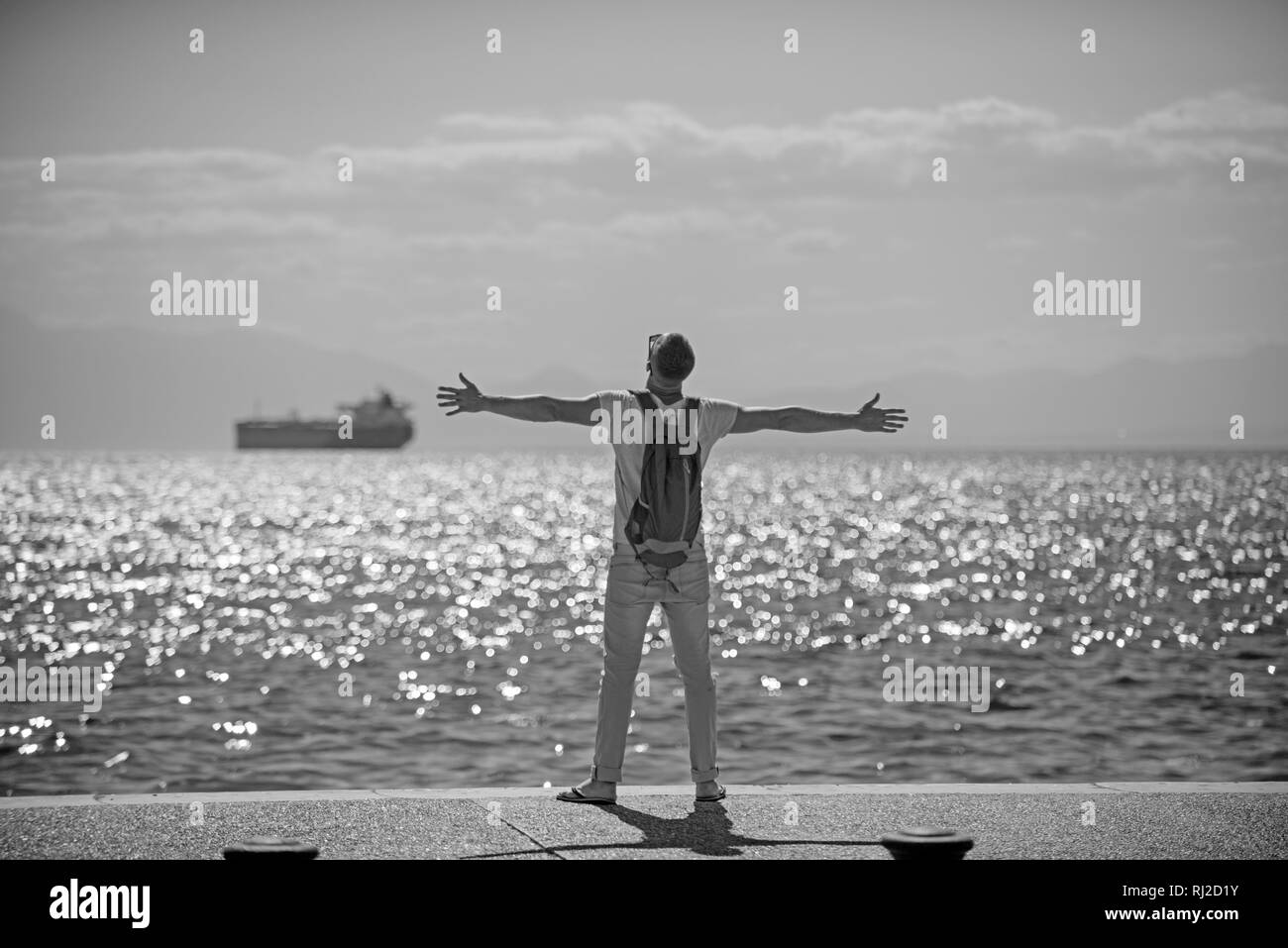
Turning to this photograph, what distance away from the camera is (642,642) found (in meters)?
7.52

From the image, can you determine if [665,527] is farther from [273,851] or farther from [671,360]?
[273,851]

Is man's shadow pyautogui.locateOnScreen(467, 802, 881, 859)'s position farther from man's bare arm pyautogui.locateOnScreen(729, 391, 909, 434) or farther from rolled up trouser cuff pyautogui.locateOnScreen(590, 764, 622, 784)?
man's bare arm pyautogui.locateOnScreen(729, 391, 909, 434)

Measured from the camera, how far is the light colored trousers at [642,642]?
7.41 metres

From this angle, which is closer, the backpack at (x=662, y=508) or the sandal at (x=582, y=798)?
the backpack at (x=662, y=508)

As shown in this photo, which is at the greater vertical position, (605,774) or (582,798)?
(605,774)

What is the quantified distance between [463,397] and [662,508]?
108 centimetres

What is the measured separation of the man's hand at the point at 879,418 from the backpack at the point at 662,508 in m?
0.87

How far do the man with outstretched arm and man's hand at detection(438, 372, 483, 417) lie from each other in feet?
0.04

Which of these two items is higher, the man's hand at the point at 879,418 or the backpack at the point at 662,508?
the man's hand at the point at 879,418

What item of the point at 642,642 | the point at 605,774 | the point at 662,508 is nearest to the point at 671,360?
the point at 662,508

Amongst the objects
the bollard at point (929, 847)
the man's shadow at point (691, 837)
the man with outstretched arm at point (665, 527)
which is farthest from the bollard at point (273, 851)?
the bollard at point (929, 847)

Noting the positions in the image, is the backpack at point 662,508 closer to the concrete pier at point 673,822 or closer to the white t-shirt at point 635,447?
the white t-shirt at point 635,447

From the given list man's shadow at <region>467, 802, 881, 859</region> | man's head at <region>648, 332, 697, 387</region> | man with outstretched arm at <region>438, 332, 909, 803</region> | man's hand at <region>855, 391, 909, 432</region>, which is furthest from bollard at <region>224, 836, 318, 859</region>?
man's hand at <region>855, 391, 909, 432</region>

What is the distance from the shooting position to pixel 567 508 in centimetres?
10806
